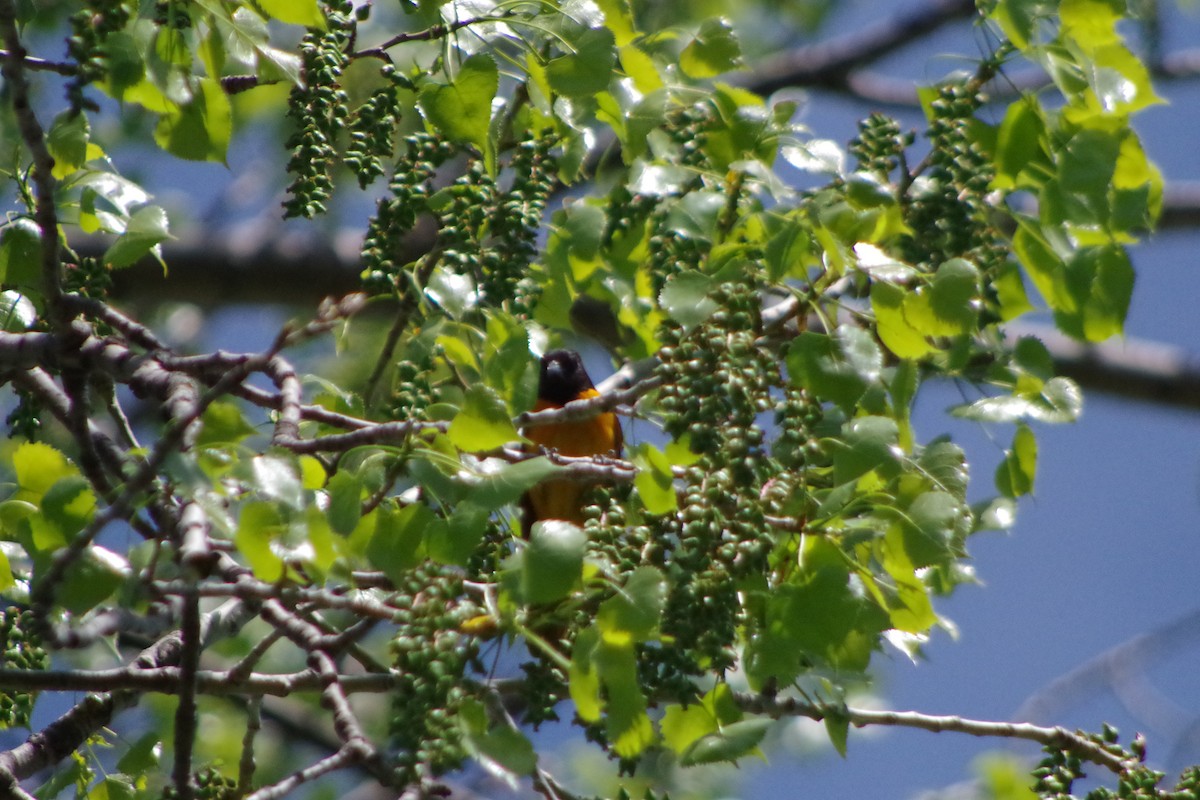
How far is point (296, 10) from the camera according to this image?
2064 millimetres

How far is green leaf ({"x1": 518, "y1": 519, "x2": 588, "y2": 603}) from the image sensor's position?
1802 millimetres

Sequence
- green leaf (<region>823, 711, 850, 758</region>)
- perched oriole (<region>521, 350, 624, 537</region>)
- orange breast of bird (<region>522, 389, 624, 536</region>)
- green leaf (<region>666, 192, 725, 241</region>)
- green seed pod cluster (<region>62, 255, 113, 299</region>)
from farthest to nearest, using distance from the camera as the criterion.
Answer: orange breast of bird (<region>522, 389, 624, 536</region>), perched oriole (<region>521, 350, 624, 537</region>), green seed pod cluster (<region>62, 255, 113, 299</region>), green leaf (<region>823, 711, 850, 758</region>), green leaf (<region>666, 192, 725, 241</region>)

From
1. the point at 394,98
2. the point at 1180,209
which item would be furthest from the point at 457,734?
the point at 1180,209

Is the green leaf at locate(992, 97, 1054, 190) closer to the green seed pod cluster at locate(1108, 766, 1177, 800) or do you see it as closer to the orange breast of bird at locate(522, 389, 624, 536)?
the green seed pod cluster at locate(1108, 766, 1177, 800)

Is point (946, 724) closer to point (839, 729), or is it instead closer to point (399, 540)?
point (839, 729)

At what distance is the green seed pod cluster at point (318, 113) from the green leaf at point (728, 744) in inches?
41.8

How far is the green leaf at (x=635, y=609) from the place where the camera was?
1.82 m

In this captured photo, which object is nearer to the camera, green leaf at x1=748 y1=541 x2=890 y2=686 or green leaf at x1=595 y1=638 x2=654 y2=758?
green leaf at x1=595 y1=638 x2=654 y2=758

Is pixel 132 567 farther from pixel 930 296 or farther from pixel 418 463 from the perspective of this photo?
pixel 930 296

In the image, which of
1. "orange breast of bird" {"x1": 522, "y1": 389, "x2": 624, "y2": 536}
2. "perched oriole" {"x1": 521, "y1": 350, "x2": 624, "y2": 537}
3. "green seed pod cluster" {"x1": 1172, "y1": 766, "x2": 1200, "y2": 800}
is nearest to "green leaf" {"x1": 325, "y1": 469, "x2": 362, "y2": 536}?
"green seed pod cluster" {"x1": 1172, "y1": 766, "x2": 1200, "y2": 800}

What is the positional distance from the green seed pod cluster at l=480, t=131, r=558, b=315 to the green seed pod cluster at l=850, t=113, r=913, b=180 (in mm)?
613

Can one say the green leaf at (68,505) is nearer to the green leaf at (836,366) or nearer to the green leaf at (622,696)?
the green leaf at (622,696)

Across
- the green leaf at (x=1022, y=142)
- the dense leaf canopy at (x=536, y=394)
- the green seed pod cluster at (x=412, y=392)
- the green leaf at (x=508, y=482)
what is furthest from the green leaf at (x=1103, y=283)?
the green seed pod cluster at (x=412, y=392)

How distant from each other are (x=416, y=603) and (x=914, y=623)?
2.71ft
